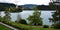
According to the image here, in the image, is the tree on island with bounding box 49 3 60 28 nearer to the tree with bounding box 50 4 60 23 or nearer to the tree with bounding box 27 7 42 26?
the tree with bounding box 50 4 60 23

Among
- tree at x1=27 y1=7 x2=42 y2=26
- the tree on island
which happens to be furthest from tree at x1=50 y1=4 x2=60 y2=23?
tree at x1=27 y1=7 x2=42 y2=26

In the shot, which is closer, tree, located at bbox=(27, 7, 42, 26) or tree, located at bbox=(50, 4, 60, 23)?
tree, located at bbox=(50, 4, 60, 23)

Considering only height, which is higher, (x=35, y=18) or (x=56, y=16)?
(x=56, y=16)

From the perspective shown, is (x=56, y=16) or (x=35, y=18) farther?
(x=35, y=18)

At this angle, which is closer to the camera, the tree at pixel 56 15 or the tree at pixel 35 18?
the tree at pixel 56 15

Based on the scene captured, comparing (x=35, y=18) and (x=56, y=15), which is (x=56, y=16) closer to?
(x=56, y=15)

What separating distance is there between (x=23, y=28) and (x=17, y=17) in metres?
2.18

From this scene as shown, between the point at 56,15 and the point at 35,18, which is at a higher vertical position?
the point at 56,15

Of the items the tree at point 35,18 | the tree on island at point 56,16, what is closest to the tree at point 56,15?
the tree on island at point 56,16

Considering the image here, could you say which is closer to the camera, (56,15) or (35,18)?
(56,15)

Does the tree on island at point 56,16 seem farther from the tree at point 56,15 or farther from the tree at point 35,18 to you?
the tree at point 35,18

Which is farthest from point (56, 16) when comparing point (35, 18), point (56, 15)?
point (35, 18)

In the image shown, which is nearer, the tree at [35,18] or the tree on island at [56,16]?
the tree on island at [56,16]

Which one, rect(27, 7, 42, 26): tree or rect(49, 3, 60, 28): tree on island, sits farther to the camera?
rect(27, 7, 42, 26): tree
